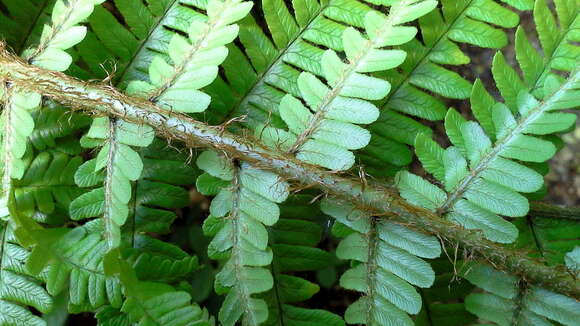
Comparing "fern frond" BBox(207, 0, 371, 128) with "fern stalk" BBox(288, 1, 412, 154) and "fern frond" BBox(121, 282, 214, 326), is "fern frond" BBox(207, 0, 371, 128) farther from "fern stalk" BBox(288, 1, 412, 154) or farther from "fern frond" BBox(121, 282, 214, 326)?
"fern frond" BBox(121, 282, 214, 326)

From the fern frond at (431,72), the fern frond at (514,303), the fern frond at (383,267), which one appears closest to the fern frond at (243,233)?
the fern frond at (383,267)

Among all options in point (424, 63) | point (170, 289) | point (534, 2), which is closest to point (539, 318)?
point (424, 63)

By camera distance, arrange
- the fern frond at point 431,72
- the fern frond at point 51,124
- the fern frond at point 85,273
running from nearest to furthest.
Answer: the fern frond at point 85,273 → the fern frond at point 431,72 → the fern frond at point 51,124

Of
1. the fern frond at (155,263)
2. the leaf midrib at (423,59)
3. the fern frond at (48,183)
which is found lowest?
the fern frond at (48,183)

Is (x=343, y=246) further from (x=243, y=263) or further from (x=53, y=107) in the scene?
(x=53, y=107)

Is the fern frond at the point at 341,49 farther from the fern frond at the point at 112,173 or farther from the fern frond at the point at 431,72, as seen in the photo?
the fern frond at the point at 112,173

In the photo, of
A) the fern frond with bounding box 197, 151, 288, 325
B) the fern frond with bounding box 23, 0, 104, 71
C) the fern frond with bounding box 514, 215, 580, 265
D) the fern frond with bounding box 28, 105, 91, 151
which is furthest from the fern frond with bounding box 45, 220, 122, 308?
the fern frond with bounding box 514, 215, 580, 265
